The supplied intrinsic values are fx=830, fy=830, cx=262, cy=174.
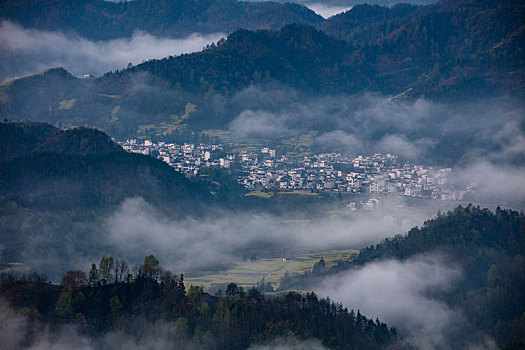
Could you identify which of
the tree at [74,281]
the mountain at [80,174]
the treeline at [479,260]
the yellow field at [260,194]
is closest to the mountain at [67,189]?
the mountain at [80,174]

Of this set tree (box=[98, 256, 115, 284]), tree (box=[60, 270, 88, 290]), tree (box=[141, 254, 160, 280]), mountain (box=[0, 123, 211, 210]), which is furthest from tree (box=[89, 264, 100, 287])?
mountain (box=[0, 123, 211, 210])

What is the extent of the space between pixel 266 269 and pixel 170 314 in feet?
152

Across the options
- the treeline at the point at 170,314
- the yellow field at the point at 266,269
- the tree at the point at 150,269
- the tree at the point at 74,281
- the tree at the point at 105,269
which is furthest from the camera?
the yellow field at the point at 266,269

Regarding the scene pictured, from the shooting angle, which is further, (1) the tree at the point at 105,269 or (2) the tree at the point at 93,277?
(1) the tree at the point at 105,269

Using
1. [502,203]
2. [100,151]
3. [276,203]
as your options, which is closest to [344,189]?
[276,203]

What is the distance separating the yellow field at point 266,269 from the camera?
124 m

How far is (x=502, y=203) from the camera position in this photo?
174125 mm

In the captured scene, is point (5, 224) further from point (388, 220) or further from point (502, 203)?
point (502, 203)

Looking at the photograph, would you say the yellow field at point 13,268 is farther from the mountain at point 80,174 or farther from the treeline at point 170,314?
the mountain at point 80,174

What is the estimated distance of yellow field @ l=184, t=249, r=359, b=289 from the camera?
124 m

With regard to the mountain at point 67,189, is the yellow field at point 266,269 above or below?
below

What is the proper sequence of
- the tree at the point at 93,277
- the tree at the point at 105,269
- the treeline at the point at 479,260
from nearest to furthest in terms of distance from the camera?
the tree at the point at 93,277
the tree at the point at 105,269
the treeline at the point at 479,260

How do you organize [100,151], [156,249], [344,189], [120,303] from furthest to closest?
[344,189] → [100,151] → [156,249] → [120,303]

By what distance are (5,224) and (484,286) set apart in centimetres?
7156
